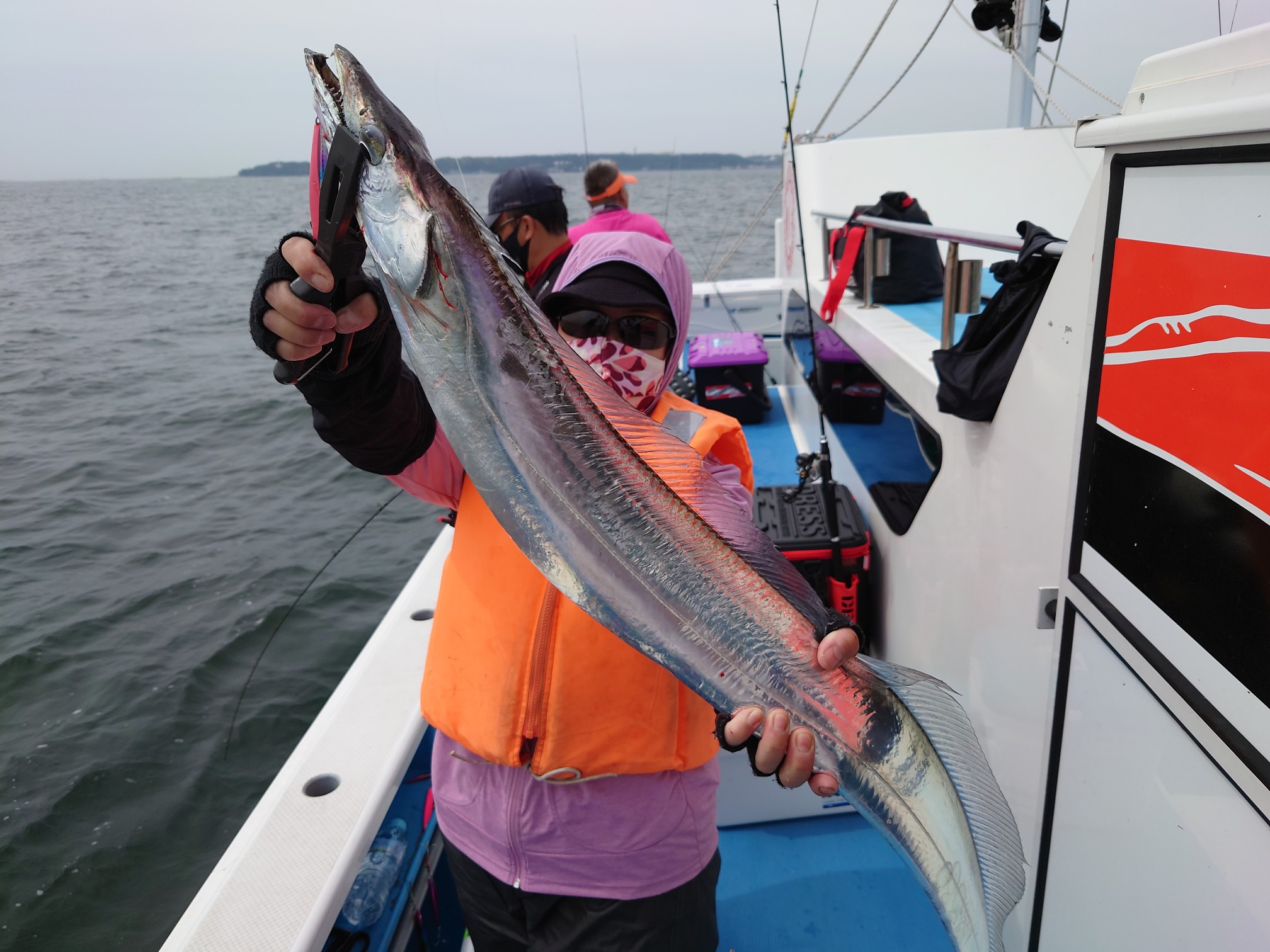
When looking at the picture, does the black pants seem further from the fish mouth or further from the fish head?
the fish mouth

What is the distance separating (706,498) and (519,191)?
385cm

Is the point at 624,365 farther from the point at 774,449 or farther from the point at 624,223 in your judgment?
the point at 774,449

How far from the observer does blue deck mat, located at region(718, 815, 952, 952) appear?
2.86m

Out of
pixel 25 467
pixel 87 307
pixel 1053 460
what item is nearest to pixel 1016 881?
pixel 1053 460

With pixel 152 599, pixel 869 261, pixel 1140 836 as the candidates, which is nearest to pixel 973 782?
pixel 1140 836

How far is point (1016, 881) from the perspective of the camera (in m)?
1.57

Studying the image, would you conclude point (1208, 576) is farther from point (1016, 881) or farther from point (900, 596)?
point (900, 596)

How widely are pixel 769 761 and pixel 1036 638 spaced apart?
1044mm

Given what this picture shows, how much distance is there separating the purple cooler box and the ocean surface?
3143mm

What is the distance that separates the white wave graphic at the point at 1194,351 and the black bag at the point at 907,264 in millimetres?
3723

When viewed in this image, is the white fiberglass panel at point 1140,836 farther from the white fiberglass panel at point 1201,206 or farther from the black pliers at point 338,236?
the black pliers at point 338,236

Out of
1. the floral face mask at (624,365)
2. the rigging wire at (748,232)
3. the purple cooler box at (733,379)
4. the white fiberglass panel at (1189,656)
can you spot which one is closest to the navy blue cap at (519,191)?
the purple cooler box at (733,379)

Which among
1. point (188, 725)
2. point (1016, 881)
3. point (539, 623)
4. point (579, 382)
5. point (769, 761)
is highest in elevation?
point (579, 382)

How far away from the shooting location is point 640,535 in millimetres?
1290
